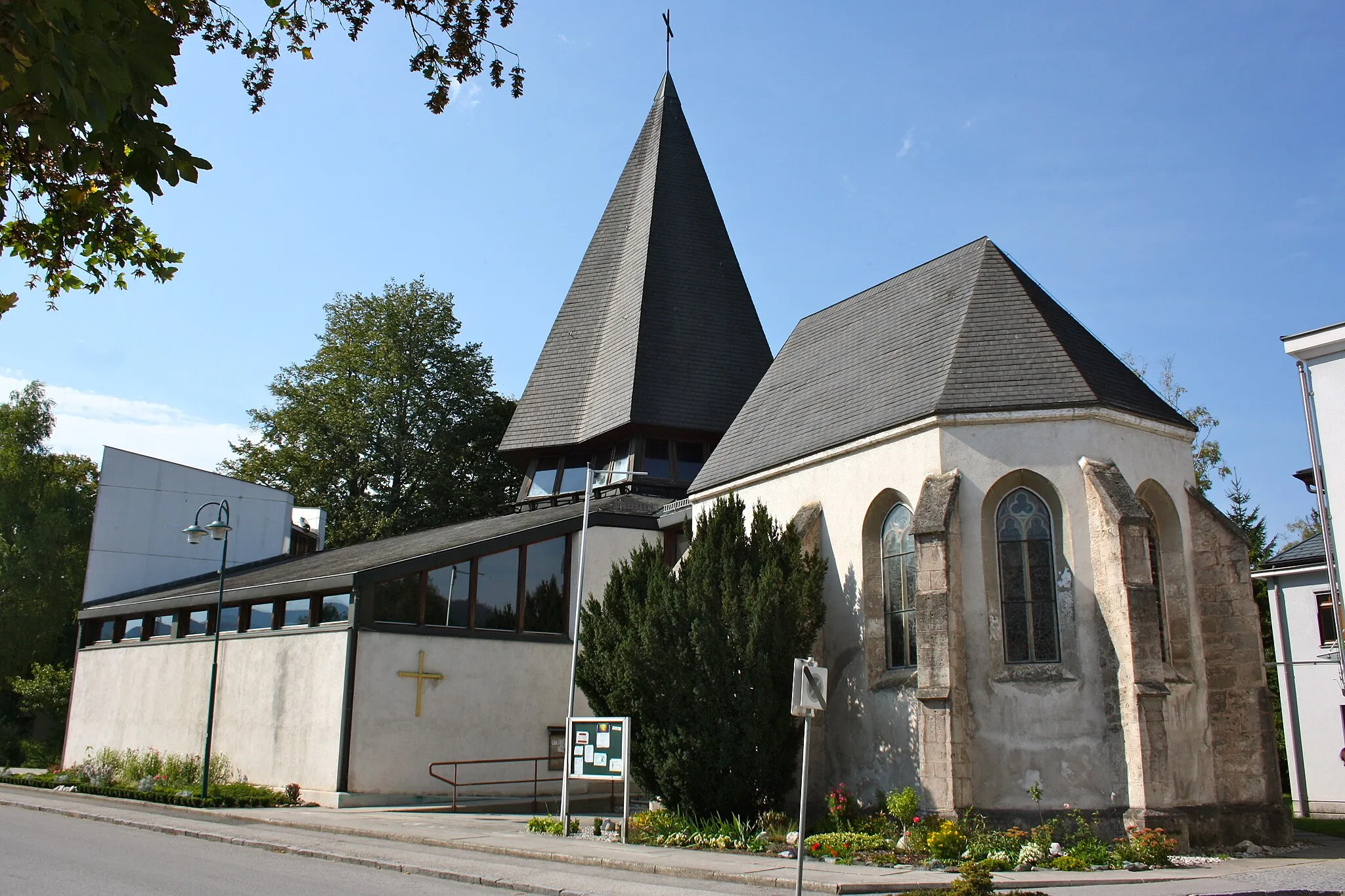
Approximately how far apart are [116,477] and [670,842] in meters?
22.4

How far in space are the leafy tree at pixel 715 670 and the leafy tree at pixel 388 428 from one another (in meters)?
22.9

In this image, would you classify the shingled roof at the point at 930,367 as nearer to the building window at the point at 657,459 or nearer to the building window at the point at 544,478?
the building window at the point at 657,459

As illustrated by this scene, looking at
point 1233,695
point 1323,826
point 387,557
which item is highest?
point 387,557

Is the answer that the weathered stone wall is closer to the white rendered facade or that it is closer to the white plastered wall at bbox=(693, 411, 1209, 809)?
the white plastered wall at bbox=(693, 411, 1209, 809)

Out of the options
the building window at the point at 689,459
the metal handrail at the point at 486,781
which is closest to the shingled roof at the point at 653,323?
the building window at the point at 689,459

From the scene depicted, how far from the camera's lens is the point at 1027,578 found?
51.7ft

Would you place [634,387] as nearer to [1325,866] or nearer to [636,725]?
[636,725]

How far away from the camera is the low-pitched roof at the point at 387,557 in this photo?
68.4 ft

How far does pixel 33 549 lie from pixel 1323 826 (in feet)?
129

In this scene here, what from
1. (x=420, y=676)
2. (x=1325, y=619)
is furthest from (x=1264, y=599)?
(x=420, y=676)

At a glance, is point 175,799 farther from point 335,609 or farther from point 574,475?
point 574,475

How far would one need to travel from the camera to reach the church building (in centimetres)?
1487

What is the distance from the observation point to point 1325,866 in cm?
1304

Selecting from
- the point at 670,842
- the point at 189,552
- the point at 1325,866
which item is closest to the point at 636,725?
the point at 670,842
